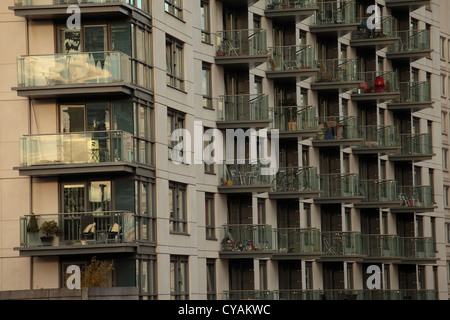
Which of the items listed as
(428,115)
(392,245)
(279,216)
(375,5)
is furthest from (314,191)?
(428,115)

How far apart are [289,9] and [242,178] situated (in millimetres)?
9016

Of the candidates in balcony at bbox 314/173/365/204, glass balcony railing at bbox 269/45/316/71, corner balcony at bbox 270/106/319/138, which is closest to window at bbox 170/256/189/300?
corner balcony at bbox 270/106/319/138

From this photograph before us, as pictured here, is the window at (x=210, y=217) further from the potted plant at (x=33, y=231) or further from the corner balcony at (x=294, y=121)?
the potted plant at (x=33, y=231)

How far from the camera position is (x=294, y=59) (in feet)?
182

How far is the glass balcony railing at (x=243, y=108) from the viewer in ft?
168

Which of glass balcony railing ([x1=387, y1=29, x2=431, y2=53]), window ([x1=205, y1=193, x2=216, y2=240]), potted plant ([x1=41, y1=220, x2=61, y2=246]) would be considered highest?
glass balcony railing ([x1=387, y1=29, x2=431, y2=53])

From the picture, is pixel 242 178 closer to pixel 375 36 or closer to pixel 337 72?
pixel 337 72

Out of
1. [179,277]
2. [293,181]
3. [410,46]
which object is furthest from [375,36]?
[179,277]

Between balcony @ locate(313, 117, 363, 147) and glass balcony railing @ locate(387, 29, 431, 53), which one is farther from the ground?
glass balcony railing @ locate(387, 29, 431, 53)

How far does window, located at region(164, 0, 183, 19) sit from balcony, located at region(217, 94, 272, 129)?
555cm

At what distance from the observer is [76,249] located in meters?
40.2

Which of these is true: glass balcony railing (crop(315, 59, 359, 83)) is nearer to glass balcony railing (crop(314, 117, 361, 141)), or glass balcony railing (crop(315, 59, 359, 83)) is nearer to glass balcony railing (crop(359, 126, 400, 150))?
glass balcony railing (crop(314, 117, 361, 141))

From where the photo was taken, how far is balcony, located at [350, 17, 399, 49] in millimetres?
63594

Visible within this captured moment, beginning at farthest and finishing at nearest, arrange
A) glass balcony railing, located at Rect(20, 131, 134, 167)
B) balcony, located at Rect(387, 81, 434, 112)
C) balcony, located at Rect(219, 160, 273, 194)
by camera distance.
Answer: balcony, located at Rect(387, 81, 434, 112) < balcony, located at Rect(219, 160, 273, 194) < glass balcony railing, located at Rect(20, 131, 134, 167)
